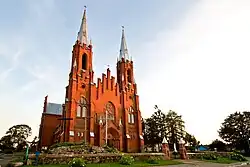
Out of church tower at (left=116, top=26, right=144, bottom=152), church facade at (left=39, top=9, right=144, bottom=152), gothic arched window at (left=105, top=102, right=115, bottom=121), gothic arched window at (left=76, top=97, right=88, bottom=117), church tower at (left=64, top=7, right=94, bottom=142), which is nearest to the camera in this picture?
church tower at (left=64, top=7, right=94, bottom=142)

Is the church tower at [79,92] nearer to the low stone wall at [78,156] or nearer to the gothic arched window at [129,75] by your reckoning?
the gothic arched window at [129,75]

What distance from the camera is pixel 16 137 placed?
60.6 m

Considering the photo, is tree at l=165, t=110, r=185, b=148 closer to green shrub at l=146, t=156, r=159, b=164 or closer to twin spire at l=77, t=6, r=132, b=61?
twin spire at l=77, t=6, r=132, b=61

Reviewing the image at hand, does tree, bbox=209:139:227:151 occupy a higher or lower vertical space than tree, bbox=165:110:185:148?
lower

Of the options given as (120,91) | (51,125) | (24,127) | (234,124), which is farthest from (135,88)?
(24,127)

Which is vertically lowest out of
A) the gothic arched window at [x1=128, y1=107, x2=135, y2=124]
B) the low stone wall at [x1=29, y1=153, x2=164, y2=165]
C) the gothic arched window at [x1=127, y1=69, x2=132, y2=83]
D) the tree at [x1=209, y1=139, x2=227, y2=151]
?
the tree at [x1=209, y1=139, x2=227, y2=151]

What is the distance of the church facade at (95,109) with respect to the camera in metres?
32.1

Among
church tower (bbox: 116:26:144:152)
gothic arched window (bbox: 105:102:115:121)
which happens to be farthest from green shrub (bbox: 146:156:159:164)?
gothic arched window (bbox: 105:102:115:121)

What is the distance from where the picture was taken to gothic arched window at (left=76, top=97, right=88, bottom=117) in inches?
1307

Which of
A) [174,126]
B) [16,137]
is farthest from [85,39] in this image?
[16,137]

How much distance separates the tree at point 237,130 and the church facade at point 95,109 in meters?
29.5

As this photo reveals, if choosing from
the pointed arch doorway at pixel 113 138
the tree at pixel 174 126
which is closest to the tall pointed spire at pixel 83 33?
the pointed arch doorway at pixel 113 138

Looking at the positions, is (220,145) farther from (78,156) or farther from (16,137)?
(16,137)

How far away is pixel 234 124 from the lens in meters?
52.8
